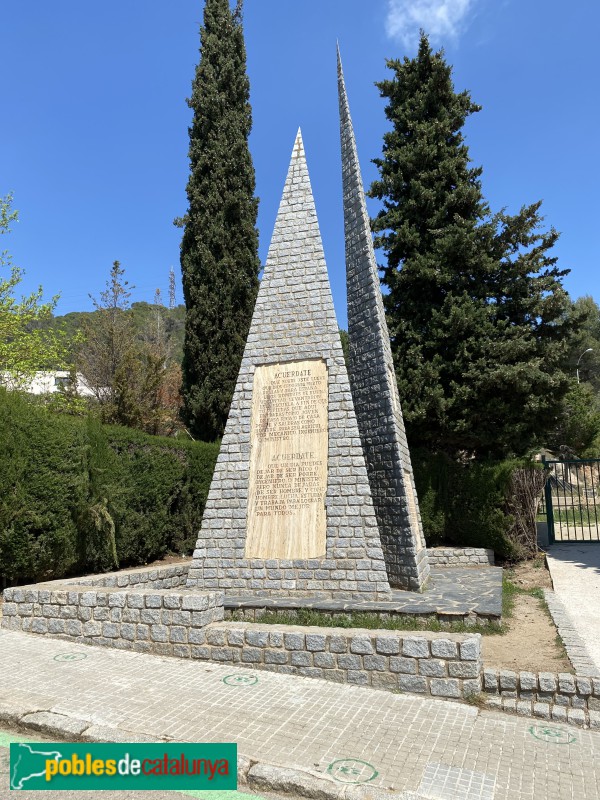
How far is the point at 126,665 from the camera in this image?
5488mm

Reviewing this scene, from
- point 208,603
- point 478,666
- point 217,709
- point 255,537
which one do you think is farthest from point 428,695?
point 255,537

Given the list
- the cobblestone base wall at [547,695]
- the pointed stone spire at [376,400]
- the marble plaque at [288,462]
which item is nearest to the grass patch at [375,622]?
the marble plaque at [288,462]

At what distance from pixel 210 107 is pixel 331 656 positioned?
15329mm

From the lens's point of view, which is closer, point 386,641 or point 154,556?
point 386,641

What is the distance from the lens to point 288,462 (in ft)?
27.1

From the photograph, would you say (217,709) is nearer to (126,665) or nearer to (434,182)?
(126,665)

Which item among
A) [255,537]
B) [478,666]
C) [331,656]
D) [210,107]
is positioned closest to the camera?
[478,666]

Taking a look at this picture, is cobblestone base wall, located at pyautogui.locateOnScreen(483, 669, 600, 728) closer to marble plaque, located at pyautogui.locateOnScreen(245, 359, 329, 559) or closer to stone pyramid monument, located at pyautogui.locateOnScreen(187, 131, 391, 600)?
stone pyramid monument, located at pyautogui.locateOnScreen(187, 131, 391, 600)

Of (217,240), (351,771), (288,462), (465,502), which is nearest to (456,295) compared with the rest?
(465,502)

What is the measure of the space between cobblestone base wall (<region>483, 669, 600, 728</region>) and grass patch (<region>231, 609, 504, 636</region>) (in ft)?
6.20

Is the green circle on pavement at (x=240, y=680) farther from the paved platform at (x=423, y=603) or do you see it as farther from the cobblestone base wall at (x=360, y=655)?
the paved platform at (x=423, y=603)

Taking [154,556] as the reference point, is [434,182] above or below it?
above

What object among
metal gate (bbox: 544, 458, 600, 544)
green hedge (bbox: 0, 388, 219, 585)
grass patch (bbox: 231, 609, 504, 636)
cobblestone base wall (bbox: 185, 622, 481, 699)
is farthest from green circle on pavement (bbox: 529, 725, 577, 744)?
metal gate (bbox: 544, 458, 600, 544)

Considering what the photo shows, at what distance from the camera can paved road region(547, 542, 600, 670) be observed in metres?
6.81
